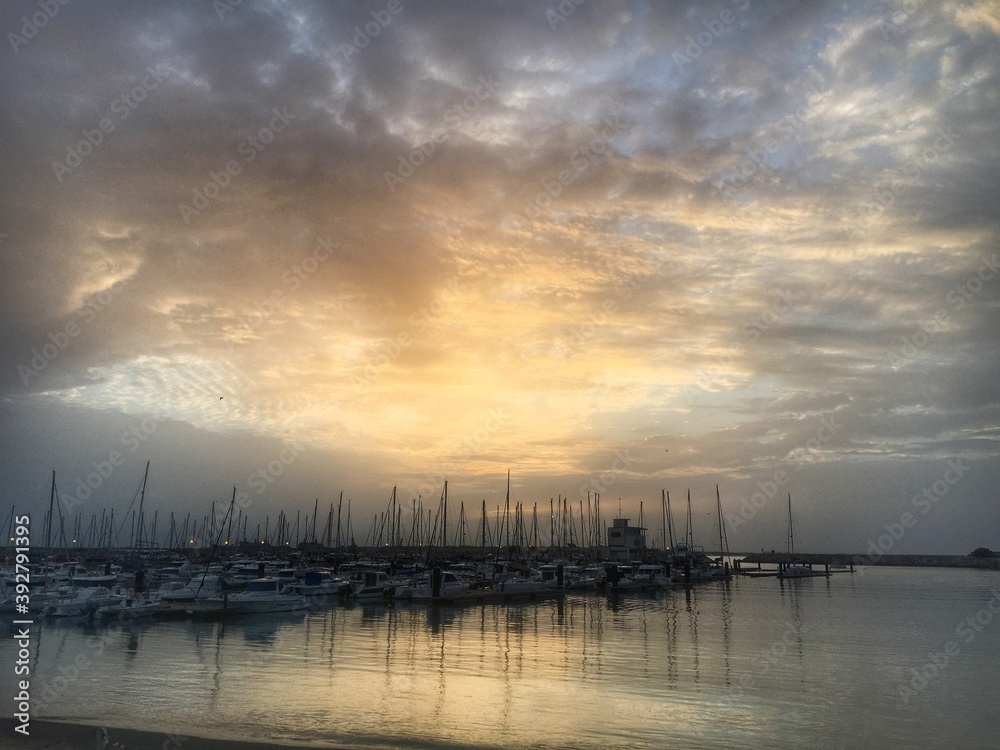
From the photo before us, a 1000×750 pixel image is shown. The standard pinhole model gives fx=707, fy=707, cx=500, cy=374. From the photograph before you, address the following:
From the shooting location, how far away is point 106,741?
55.5 ft

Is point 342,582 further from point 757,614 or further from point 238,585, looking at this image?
point 757,614

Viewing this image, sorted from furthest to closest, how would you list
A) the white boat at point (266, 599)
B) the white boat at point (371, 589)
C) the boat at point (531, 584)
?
the boat at point (531, 584)
the white boat at point (371, 589)
the white boat at point (266, 599)

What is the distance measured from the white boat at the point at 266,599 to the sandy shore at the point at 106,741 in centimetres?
2773

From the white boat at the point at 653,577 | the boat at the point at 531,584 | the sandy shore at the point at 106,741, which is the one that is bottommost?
the white boat at the point at 653,577

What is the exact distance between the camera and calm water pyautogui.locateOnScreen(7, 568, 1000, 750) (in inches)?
767

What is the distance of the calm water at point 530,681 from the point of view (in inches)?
767

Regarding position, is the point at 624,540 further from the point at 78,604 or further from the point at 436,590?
the point at 78,604

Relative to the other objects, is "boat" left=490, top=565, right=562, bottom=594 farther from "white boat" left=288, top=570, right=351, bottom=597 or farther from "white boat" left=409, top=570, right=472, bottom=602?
"white boat" left=288, top=570, right=351, bottom=597

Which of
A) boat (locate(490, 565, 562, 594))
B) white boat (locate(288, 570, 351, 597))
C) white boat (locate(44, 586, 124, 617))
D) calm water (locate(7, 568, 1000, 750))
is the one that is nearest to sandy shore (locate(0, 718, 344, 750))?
calm water (locate(7, 568, 1000, 750))

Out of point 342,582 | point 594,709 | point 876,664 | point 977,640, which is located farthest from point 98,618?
point 977,640

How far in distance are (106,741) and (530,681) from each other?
14129 millimetres

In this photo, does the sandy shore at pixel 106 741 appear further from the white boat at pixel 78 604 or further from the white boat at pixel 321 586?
the white boat at pixel 321 586

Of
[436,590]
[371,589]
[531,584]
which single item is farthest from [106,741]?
[531,584]

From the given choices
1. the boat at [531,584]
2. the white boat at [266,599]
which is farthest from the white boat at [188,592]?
the boat at [531,584]
